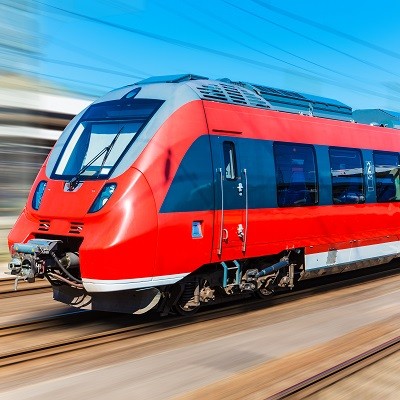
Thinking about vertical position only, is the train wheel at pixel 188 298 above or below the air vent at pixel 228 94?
below

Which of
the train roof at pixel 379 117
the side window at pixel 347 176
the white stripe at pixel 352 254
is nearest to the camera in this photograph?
the white stripe at pixel 352 254

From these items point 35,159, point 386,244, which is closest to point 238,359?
point 386,244

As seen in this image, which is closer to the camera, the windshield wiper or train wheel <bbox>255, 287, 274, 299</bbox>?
the windshield wiper

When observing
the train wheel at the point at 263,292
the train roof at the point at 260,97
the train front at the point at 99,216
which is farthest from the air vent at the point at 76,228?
the train wheel at the point at 263,292

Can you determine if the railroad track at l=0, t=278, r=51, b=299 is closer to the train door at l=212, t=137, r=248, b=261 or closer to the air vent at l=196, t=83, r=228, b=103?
the train door at l=212, t=137, r=248, b=261

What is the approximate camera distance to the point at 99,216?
241 inches

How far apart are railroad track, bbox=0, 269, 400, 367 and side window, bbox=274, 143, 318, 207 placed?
1.53 meters

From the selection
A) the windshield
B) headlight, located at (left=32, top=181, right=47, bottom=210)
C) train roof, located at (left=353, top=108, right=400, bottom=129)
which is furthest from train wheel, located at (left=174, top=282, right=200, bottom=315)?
train roof, located at (left=353, top=108, right=400, bottom=129)

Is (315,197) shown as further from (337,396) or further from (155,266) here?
(337,396)

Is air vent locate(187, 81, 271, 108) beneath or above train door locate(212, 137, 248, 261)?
above

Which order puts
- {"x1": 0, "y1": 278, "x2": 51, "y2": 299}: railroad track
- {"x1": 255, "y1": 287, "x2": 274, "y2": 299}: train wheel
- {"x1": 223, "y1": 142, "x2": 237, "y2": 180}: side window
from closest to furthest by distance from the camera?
{"x1": 223, "y1": 142, "x2": 237, "y2": 180}: side window → {"x1": 255, "y1": 287, "x2": 274, "y2": 299}: train wheel → {"x1": 0, "y1": 278, "x2": 51, "y2": 299}: railroad track

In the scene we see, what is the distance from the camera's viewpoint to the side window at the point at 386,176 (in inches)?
414

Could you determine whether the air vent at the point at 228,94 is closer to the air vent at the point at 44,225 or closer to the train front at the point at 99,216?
the train front at the point at 99,216

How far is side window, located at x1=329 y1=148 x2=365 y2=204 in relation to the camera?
30.4 ft
